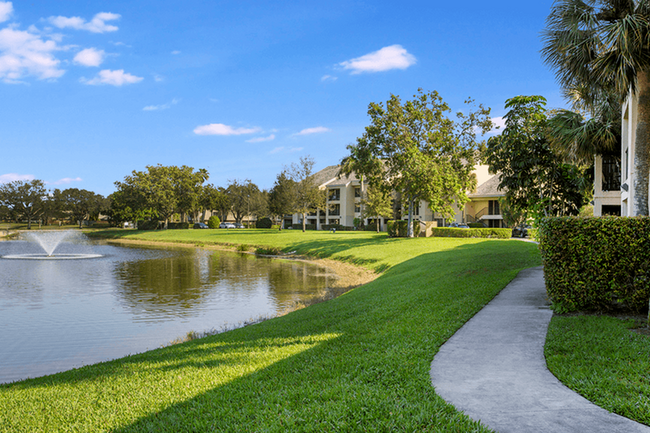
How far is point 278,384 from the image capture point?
217 inches

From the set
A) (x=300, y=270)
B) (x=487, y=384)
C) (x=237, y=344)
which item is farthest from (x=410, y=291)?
(x=300, y=270)

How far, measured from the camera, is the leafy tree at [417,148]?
3441 centimetres

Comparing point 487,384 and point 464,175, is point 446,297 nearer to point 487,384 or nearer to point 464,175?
point 487,384

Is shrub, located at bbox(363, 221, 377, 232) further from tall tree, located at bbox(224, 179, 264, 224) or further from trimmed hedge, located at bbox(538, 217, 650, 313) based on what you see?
trimmed hedge, located at bbox(538, 217, 650, 313)

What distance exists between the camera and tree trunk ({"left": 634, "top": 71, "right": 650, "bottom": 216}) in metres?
9.99

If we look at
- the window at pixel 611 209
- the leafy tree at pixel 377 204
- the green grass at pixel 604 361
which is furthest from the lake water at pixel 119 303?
the leafy tree at pixel 377 204

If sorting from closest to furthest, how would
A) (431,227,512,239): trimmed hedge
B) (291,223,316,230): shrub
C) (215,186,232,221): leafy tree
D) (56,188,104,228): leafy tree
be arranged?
(431,227,512,239): trimmed hedge < (291,223,316,230): shrub < (215,186,232,221): leafy tree < (56,188,104,228): leafy tree

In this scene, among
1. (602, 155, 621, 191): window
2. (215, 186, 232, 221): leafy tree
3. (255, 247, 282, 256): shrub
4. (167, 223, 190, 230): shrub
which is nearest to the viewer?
(602, 155, 621, 191): window

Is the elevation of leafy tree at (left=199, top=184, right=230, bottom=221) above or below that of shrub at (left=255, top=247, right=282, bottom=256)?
above

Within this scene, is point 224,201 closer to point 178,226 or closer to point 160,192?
point 178,226

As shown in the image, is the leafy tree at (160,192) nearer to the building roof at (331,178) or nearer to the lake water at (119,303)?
the building roof at (331,178)

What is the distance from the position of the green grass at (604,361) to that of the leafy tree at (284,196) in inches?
2037

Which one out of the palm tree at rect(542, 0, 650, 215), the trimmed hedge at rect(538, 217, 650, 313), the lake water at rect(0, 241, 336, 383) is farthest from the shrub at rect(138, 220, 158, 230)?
the trimmed hedge at rect(538, 217, 650, 313)

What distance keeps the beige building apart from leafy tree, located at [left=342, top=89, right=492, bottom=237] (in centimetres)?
1440
